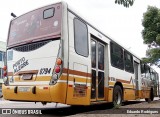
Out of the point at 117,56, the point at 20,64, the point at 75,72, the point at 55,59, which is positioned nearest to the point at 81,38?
the point at 75,72

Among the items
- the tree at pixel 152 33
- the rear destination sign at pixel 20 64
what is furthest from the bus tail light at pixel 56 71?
the tree at pixel 152 33

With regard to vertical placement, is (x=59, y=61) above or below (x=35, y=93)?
above

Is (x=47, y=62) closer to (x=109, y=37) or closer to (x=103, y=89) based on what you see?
(x=103, y=89)

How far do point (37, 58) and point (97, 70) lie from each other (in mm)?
2436

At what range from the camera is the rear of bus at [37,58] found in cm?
768

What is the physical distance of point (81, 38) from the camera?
8820mm

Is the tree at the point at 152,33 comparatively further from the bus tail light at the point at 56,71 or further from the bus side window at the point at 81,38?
the bus tail light at the point at 56,71

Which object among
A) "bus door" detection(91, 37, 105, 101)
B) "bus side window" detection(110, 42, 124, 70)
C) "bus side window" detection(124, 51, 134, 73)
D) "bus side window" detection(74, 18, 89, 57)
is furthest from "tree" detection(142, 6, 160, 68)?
"bus side window" detection(74, 18, 89, 57)

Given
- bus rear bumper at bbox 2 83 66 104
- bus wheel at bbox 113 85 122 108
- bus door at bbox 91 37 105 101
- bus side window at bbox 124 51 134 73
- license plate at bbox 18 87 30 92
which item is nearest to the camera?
bus rear bumper at bbox 2 83 66 104

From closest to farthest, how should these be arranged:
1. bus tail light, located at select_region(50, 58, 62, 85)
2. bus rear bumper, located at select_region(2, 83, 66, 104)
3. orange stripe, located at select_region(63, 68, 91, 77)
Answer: bus rear bumper, located at select_region(2, 83, 66, 104)
bus tail light, located at select_region(50, 58, 62, 85)
orange stripe, located at select_region(63, 68, 91, 77)

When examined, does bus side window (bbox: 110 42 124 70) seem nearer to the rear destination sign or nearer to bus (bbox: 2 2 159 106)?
bus (bbox: 2 2 159 106)

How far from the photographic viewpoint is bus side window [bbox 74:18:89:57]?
8.51 m

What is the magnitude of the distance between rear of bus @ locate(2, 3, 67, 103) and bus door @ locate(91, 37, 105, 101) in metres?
1.88

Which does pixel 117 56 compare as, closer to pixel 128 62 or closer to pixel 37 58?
pixel 128 62
